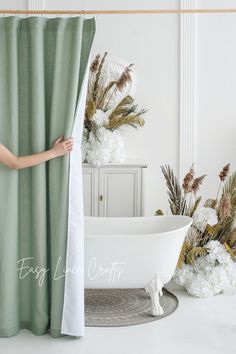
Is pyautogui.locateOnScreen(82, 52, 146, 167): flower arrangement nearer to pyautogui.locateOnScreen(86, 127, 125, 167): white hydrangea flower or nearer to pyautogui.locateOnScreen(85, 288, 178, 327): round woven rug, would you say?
pyautogui.locateOnScreen(86, 127, 125, 167): white hydrangea flower

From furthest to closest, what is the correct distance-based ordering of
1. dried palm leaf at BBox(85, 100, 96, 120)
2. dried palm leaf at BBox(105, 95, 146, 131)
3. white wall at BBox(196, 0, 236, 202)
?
white wall at BBox(196, 0, 236, 202)
dried palm leaf at BBox(105, 95, 146, 131)
dried palm leaf at BBox(85, 100, 96, 120)

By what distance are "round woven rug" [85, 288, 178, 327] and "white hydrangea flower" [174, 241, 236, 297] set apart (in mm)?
197

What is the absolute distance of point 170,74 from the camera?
221 inches

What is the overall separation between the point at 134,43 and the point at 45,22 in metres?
2.18

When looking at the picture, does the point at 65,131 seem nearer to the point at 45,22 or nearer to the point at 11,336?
the point at 45,22

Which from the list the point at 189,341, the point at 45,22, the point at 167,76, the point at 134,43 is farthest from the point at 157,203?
the point at 45,22

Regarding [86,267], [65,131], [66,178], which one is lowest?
[86,267]

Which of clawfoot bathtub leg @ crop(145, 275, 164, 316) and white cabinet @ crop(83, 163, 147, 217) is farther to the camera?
white cabinet @ crop(83, 163, 147, 217)

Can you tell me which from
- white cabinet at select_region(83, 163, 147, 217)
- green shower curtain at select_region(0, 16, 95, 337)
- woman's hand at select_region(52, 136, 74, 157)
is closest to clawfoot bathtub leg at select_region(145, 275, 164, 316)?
green shower curtain at select_region(0, 16, 95, 337)

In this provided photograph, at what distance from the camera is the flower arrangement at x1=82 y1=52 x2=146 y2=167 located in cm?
509

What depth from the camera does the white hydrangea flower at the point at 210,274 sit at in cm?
467

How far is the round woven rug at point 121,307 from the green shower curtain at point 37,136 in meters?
0.58

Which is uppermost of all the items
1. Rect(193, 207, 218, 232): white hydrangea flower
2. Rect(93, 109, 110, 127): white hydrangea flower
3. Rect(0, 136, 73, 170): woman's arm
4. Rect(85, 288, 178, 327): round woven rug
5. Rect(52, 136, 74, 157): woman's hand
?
Rect(93, 109, 110, 127): white hydrangea flower

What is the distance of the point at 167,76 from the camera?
221 inches
